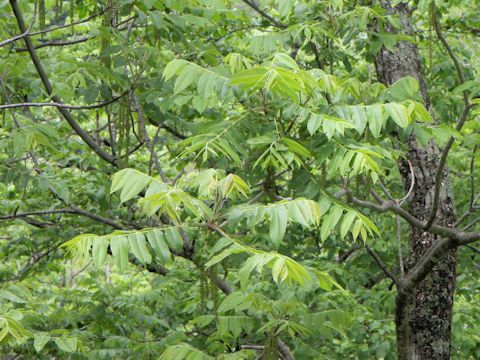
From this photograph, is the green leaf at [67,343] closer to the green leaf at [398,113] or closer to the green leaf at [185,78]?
the green leaf at [185,78]

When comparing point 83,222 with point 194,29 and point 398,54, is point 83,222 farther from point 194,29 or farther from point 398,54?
point 398,54

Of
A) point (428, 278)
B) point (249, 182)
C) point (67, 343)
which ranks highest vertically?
point (249, 182)

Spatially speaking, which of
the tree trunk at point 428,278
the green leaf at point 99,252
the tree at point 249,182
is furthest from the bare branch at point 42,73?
the tree trunk at point 428,278

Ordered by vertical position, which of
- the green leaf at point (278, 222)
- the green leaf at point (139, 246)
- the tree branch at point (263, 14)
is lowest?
the green leaf at point (139, 246)

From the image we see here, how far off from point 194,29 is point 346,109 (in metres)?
3.17

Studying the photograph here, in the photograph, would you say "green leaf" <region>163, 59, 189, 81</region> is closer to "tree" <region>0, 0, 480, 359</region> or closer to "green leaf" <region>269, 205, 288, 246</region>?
"tree" <region>0, 0, 480, 359</region>

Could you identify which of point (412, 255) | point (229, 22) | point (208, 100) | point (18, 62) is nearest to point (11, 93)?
point (18, 62)

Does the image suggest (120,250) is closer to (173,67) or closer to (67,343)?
(173,67)

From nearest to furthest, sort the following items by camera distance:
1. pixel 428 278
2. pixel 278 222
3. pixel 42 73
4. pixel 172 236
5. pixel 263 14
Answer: pixel 278 222, pixel 172 236, pixel 42 73, pixel 428 278, pixel 263 14

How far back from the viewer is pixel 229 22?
7.01 m

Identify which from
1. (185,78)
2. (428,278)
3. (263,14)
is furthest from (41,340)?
(263,14)

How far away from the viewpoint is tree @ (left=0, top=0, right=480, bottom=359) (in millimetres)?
3500

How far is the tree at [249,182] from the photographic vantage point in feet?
11.5

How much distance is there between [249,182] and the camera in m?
4.37
